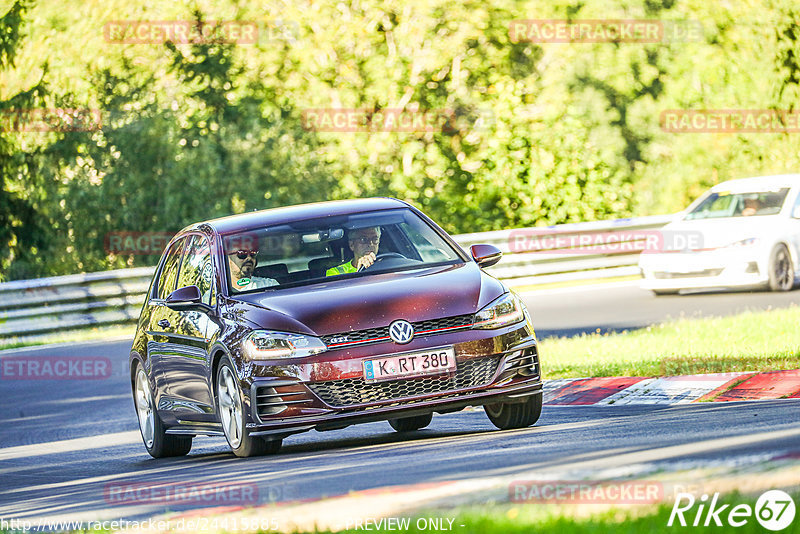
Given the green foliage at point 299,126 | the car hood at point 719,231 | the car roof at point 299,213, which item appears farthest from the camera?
the green foliage at point 299,126

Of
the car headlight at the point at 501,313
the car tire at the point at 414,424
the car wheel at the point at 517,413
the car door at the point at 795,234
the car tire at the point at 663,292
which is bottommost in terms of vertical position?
the car tire at the point at 663,292

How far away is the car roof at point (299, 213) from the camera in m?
11.0

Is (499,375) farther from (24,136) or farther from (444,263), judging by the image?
(24,136)

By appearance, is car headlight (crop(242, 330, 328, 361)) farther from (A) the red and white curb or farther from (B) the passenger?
(B) the passenger

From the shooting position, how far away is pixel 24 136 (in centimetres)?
3027

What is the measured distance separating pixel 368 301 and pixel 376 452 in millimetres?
967

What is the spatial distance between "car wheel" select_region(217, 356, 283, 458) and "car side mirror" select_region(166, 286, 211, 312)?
58 centimetres

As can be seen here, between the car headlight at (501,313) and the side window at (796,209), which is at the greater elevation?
the car headlight at (501,313)

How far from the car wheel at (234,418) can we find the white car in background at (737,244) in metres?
12.1

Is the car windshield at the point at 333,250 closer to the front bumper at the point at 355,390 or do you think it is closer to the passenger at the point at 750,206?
the front bumper at the point at 355,390

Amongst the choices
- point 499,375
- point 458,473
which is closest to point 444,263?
point 499,375

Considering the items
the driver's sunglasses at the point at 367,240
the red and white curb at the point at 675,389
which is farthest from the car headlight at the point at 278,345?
the red and white curb at the point at 675,389

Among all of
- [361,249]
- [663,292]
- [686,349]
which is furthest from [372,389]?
[663,292]

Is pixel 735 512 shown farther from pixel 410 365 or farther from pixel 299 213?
pixel 299 213
